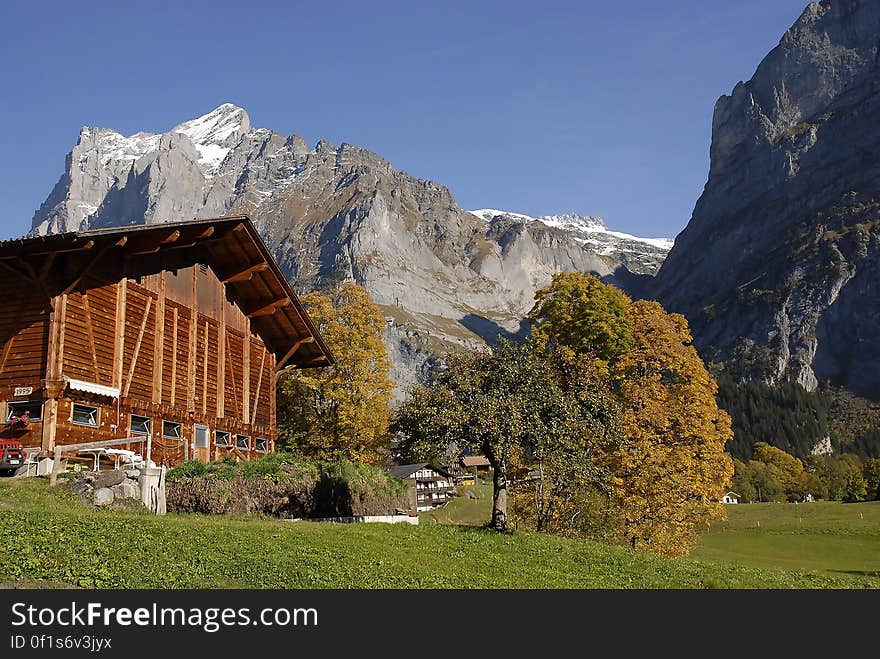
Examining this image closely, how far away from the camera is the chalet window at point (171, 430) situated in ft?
109

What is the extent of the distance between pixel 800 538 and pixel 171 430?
187 feet

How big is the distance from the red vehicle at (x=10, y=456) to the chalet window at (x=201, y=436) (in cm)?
1017

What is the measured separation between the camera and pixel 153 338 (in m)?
33.0

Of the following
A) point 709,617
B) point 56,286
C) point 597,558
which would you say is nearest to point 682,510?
point 597,558

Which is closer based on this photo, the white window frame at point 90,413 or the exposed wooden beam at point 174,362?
the white window frame at point 90,413

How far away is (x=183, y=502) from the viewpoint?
24.8 metres

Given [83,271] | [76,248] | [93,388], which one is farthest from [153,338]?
[76,248]

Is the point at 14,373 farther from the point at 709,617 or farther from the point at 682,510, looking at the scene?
the point at 682,510

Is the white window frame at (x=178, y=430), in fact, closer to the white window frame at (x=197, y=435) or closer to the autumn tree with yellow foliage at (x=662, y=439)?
the white window frame at (x=197, y=435)

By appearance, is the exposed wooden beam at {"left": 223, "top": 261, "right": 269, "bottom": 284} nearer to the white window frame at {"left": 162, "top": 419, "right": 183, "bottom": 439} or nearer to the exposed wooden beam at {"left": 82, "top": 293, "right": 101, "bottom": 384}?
the white window frame at {"left": 162, "top": 419, "right": 183, "bottom": 439}

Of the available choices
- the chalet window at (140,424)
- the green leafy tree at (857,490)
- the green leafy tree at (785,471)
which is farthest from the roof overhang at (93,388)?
the green leafy tree at (785,471)

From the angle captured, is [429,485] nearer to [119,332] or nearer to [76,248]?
[119,332]

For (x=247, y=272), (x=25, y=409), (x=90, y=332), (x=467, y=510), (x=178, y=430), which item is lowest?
(x=467, y=510)

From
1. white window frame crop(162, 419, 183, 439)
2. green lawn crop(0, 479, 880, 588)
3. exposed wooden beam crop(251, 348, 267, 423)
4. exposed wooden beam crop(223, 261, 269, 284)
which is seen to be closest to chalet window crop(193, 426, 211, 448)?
white window frame crop(162, 419, 183, 439)
